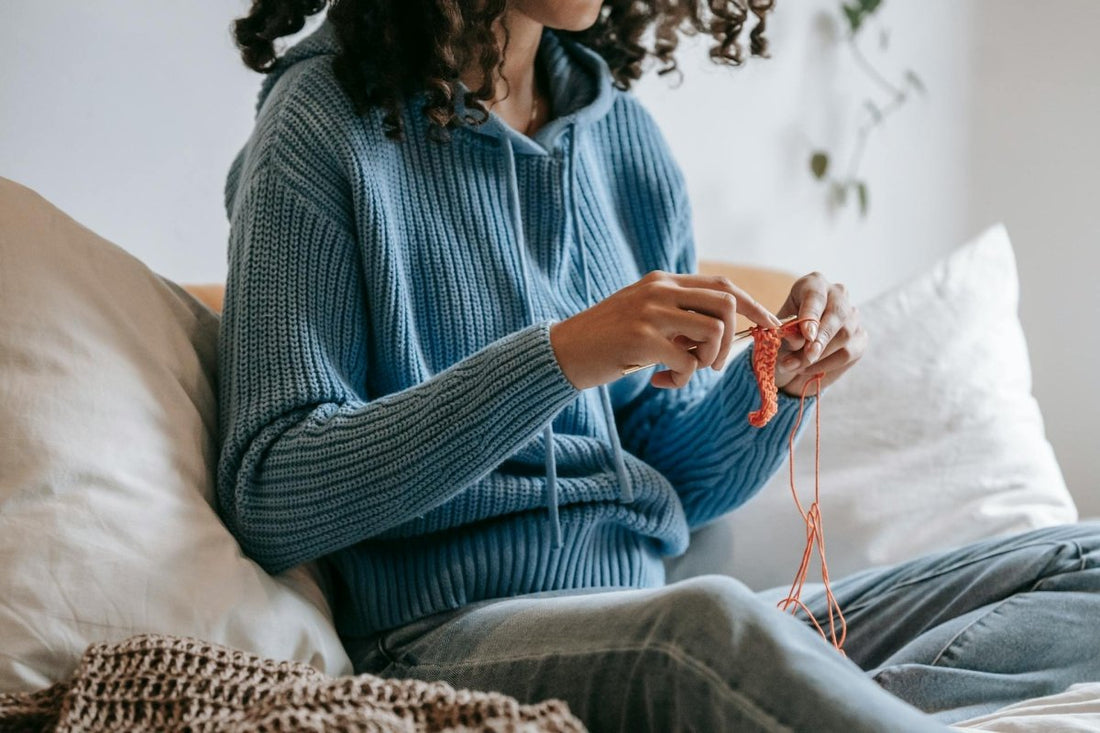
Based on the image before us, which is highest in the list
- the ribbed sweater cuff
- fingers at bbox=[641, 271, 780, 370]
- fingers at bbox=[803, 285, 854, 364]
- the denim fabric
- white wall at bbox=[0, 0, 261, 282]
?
white wall at bbox=[0, 0, 261, 282]

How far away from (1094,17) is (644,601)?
1.81 m

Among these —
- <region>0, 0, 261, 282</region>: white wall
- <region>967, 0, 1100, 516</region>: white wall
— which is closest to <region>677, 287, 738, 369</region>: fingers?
<region>0, 0, 261, 282</region>: white wall

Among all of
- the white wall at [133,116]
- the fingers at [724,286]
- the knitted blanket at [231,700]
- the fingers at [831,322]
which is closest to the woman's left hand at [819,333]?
the fingers at [831,322]

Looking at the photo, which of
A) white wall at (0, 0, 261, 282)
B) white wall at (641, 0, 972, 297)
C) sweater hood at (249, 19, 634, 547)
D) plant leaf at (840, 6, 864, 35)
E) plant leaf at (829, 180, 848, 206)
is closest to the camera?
sweater hood at (249, 19, 634, 547)

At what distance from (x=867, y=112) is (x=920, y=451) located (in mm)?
1001

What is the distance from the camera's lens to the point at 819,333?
1.12 meters

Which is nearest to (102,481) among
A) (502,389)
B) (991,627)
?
(502,389)

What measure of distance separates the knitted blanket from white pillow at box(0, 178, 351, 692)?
3.1 inches

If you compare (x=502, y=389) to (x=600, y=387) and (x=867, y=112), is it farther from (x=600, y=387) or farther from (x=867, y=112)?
(x=867, y=112)

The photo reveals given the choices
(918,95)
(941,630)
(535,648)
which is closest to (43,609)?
(535,648)

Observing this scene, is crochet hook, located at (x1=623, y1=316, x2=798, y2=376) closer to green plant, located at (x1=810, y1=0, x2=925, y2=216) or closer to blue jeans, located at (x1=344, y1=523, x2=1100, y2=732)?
blue jeans, located at (x1=344, y1=523, x2=1100, y2=732)

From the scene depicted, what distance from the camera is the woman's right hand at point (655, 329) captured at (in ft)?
3.11

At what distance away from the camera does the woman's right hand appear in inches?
37.4

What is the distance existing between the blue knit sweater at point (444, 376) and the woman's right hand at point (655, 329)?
0.02 metres
